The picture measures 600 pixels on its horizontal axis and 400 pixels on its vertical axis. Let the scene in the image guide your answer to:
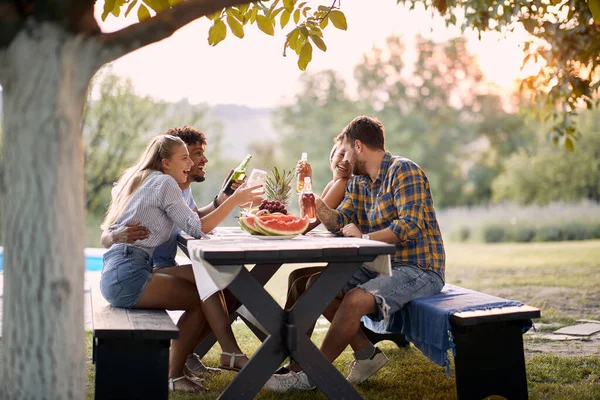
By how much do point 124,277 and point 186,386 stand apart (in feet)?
2.61

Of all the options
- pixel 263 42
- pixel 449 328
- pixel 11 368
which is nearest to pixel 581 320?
pixel 449 328

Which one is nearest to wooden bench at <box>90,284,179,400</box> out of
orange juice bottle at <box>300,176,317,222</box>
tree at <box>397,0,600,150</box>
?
orange juice bottle at <box>300,176,317,222</box>

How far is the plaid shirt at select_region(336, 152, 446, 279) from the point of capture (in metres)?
4.23

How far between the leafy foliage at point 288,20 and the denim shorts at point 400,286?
1.27 m

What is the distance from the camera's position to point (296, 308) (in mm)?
3678

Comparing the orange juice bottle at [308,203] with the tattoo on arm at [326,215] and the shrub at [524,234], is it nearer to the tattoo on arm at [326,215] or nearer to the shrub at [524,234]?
the tattoo on arm at [326,215]

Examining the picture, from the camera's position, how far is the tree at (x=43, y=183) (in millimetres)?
2545

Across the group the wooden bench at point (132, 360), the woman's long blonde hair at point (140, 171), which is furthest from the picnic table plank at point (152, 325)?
the woman's long blonde hair at point (140, 171)

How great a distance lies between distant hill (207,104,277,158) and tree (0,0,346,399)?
2961 cm

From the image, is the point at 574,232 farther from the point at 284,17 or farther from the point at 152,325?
the point at 152,325

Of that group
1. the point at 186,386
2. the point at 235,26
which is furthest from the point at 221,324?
the point at 235,26

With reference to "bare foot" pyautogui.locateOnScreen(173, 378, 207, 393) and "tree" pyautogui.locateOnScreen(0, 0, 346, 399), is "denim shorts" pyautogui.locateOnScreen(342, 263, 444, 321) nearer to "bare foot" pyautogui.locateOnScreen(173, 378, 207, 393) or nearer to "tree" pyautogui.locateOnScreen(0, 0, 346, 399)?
Answer: "bare foot" pyautogui.locateOnScreen(173, 378, 207, 393)

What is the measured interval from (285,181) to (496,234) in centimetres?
1351

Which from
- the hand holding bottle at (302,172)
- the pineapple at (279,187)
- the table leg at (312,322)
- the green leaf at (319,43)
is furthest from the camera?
the pineapple at (279,187)
